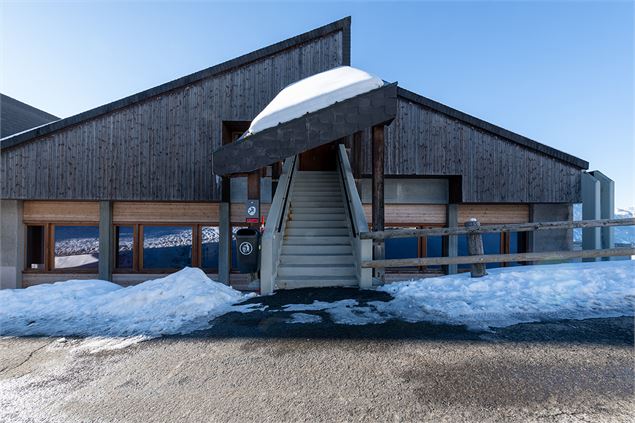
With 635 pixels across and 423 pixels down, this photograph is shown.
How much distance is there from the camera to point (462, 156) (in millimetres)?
10969

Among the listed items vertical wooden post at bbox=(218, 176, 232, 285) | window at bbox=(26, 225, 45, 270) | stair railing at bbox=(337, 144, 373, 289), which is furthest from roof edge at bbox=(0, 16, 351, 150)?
stair railing at bbox=(337, 144, 373, 289)

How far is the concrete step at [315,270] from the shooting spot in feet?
20.7

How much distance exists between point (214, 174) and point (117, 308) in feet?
22.0

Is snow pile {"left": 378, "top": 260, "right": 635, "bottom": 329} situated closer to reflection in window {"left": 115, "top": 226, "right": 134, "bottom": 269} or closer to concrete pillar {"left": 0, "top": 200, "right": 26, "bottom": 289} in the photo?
reflection in window {"left": 115, "top": 226, "right": 134, "bottom": 269}

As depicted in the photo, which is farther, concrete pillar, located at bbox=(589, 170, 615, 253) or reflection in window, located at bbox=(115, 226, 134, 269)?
reflection in window, located at bbox=(115, 226, 134, 269)

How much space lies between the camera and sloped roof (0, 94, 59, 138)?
15.7m

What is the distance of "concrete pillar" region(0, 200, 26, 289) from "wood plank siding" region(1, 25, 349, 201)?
951 mm

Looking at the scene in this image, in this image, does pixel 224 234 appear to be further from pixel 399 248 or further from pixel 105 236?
pixel 399 248

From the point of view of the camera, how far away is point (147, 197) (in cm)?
1055

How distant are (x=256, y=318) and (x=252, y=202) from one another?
2956mm

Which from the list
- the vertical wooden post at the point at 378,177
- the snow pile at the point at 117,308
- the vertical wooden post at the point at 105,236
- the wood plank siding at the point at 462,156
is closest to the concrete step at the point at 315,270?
the snow pile at the point at 117,308

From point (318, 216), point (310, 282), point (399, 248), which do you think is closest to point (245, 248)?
point (310, 282)

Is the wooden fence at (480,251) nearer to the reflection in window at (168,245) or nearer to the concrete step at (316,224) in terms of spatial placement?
the concrete step at (316,224)

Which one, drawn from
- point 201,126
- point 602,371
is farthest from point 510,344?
point 201,126
